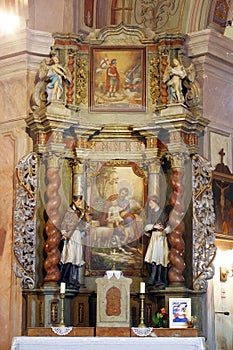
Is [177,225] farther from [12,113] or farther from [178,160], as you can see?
[12,113]

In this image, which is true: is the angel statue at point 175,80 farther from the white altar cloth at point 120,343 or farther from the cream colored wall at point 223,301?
the white altar cloth at point 120,343

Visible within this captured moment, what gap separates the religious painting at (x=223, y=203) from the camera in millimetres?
14273

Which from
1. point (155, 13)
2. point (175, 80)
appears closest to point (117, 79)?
point (175, 80)

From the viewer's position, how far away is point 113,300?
12672mm

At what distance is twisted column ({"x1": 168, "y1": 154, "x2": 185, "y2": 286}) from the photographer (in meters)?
13.2

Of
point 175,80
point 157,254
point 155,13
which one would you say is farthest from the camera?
point 155,13

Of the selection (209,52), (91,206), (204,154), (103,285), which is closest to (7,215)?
(91,206)

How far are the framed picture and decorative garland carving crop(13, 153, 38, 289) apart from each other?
2.17 m

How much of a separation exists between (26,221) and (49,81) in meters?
2.24

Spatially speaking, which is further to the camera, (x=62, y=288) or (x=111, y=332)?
(x=62, y=288)

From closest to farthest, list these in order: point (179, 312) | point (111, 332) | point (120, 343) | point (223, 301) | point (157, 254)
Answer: point (120, 343), point (111, 332), point (179, 312), point (157, 254), point (223, 301)

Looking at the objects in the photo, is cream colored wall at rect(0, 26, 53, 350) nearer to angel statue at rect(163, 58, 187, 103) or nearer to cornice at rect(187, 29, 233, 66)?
angel statue at rect(163, 58, 187, 103)

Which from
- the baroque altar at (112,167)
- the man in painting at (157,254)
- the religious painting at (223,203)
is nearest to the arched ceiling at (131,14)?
the baroque altar at (112,167)

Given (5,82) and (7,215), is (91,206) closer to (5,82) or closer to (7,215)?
(7,215)
